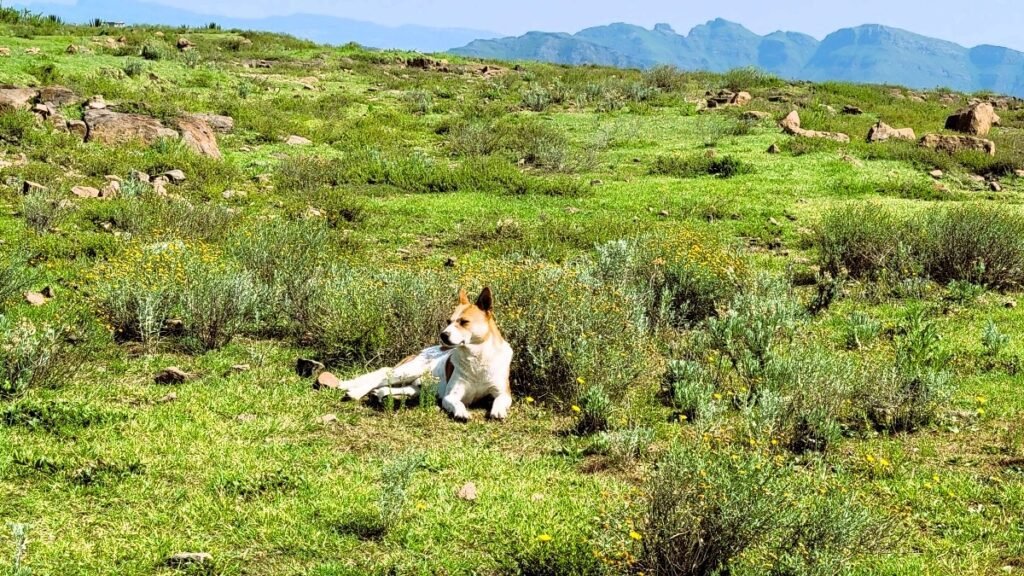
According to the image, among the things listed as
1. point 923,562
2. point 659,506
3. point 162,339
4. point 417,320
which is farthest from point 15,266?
point 923,562

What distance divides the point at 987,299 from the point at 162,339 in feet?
34.7

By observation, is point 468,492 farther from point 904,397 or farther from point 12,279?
point 12,279

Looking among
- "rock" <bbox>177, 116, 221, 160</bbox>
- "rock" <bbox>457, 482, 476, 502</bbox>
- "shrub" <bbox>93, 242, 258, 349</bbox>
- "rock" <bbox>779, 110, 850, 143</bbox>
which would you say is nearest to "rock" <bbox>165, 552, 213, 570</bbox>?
"rock" <bbox>457, 482, 476, 502</bbox>

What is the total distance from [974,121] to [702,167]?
12421mm

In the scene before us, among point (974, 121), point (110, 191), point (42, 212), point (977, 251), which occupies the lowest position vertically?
point (42, 212)

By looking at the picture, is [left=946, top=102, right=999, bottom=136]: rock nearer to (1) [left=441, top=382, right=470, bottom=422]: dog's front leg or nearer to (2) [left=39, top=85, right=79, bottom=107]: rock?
(1) [left=441, top=382, right=470, bottom=422]: dog's front leg

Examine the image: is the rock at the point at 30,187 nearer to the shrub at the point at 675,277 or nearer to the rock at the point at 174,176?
the rock at the point at 174,176

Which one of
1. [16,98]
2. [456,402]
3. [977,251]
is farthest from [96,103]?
[977,251]

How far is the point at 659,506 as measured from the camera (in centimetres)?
424

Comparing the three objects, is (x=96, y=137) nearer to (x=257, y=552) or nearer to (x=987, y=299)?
(x=257, y=552)

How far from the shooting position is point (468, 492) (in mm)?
5484

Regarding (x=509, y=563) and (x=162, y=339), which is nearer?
(x=509, y=563)

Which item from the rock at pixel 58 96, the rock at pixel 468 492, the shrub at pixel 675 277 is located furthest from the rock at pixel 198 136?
the rock at pixel 468 492

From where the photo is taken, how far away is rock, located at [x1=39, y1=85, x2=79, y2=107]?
18950mm
